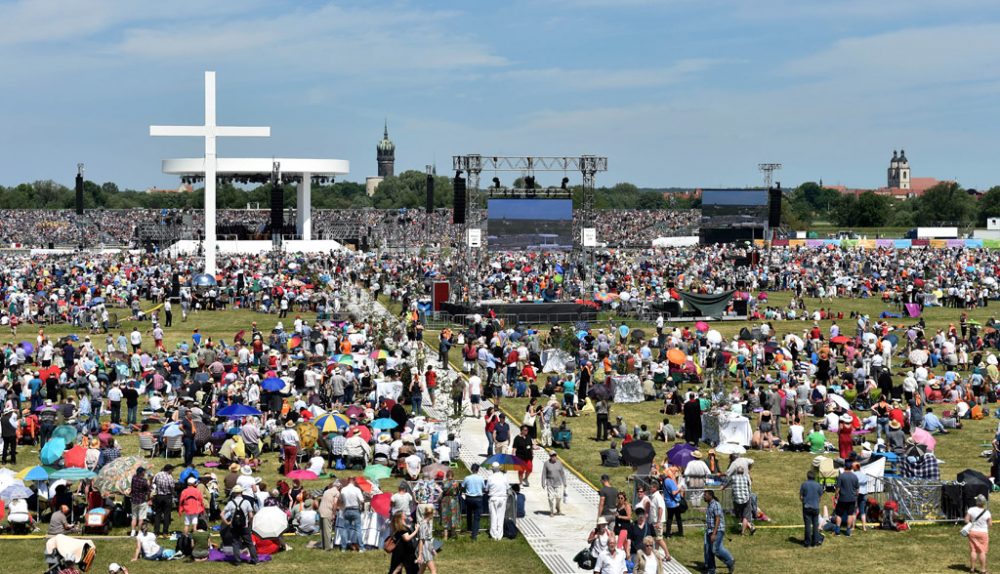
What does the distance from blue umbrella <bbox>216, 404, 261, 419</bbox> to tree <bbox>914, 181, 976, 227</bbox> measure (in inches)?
5348

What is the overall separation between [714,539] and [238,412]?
10.9 metres

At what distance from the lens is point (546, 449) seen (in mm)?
23750

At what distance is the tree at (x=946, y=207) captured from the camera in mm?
152375

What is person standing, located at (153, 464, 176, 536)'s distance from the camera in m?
17.8

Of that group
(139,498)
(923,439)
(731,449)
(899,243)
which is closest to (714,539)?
(731,449)

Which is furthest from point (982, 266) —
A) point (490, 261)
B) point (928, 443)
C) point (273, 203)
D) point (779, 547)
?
point (779, 547)

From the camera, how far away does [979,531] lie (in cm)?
1566

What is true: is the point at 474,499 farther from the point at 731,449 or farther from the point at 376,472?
the point at 731,449

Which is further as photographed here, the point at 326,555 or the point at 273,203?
the point at 273,203

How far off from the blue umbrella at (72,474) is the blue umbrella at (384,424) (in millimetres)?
5814

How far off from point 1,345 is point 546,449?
2207 cm

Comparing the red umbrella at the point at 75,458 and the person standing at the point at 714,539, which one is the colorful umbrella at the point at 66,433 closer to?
the red umbrella at the point at 75,458

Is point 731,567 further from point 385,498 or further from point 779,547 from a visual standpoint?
point 385,498

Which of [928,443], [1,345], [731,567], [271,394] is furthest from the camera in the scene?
[1,345]
